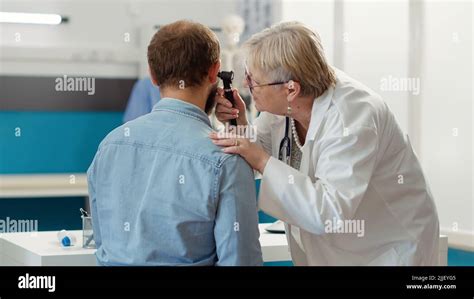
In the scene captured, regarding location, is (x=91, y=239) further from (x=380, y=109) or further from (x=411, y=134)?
(x=411, y=134)

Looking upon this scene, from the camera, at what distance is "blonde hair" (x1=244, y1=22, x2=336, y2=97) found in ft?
5.93

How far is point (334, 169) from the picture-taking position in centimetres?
174

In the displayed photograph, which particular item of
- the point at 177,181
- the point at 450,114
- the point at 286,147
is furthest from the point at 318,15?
the point at 177,181

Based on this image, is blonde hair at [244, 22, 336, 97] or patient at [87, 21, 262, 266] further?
blonde hair at [244, 22, 336, 97]

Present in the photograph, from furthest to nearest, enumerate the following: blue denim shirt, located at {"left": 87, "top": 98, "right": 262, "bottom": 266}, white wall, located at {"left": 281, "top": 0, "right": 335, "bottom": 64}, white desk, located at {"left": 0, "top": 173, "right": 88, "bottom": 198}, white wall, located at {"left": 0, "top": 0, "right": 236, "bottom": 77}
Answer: white wall, located at {"left": 0, "top": 0, "right": 236, "bottom": 77} → white wall, located at {"left": 281, "top": 0, "right": 335, "bottom": 64} → white desk, located at {"left": 0, "top": 173, "right": 88, "bottom": 198} → blue denim shirt, located at {"left": 87, "top": 98, "right": 262, "bottom": 266}

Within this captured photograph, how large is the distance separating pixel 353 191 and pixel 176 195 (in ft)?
1.31

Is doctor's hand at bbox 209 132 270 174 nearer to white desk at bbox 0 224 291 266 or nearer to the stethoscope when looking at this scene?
the stethoscope

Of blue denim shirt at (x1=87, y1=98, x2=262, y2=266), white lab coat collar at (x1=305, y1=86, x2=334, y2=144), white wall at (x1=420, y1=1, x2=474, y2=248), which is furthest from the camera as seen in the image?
white wall at (x1=420, y1=1, x2=474, y2=248)

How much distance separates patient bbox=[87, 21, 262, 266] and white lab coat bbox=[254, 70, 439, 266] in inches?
4.7

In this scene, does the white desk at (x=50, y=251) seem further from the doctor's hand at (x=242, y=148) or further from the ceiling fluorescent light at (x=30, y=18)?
the ceiling fluorescent light at (x=30, y=18)

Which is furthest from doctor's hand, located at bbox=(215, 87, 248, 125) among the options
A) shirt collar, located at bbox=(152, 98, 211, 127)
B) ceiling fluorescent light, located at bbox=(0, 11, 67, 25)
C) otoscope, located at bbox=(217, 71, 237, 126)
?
ceiling fluorescent light, located at bbox=(0, 11, 67, 25)

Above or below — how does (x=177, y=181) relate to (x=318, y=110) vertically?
below

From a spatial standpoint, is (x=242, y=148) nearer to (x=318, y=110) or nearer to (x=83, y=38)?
(x=318, y=110)
